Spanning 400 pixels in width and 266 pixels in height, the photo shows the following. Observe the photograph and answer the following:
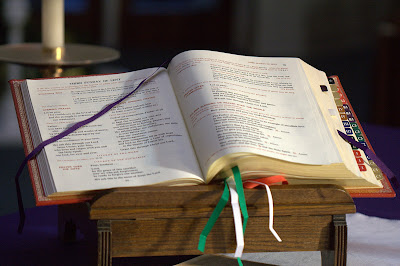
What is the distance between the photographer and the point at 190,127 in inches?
37.2

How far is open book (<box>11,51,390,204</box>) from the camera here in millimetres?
882

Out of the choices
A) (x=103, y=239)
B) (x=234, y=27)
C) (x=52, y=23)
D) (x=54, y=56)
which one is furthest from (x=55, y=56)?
(x=234, y=27)

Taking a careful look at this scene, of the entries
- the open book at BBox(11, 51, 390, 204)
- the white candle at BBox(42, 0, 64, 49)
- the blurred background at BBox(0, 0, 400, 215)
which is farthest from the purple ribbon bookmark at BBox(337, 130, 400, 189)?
the blurred background at BBox(0, 0, 400, 215)

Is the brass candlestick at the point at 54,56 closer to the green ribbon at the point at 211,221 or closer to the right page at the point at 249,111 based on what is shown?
the right page at the point at 249,111

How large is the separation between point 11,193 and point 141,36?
3665 mm

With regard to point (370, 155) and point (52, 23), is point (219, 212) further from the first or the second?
point (52, 23)

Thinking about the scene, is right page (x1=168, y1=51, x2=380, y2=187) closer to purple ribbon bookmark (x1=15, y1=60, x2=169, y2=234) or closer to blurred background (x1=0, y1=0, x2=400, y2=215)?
purple ribbon bookmark (x1=15, y1=60, x2=169, y2=234)

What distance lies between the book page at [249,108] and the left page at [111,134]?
26 millimetres

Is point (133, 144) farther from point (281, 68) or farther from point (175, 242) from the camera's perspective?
point (281, 68)

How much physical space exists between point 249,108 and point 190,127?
8 cm

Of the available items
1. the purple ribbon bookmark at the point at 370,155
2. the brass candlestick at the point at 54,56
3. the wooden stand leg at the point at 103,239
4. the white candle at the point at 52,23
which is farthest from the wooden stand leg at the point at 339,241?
the white candle at the point at 52,23

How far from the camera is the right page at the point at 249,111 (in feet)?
2.91

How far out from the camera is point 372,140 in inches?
61.6

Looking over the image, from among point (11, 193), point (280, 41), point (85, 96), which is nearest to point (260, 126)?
point (85, 96)
